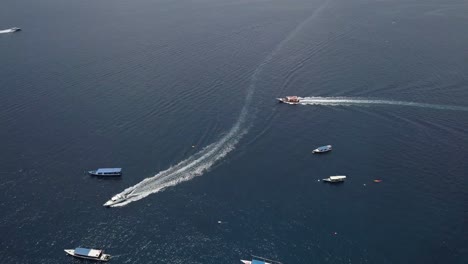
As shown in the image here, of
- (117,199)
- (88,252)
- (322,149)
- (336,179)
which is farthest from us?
(322,149)

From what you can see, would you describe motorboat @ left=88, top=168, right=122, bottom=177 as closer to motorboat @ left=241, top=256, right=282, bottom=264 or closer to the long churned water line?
the long churned water line

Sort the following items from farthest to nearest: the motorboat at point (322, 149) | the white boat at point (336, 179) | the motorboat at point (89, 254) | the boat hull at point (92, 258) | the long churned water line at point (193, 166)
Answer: the motorboat at point (322, 149)
the white boat at point (336, 179)
the long churned water line at point (193, 166)
the boat hull at point (92, 258)
the motorboat at point (89, 254)

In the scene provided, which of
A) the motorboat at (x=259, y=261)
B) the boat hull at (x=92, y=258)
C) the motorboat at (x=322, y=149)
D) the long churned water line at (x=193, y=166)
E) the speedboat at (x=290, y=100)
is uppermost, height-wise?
the speedboat at (x=290, y=100)

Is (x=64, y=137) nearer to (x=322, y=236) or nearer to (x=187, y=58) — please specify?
(x=187, y=58)

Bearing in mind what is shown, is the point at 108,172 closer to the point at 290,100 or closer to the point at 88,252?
the point at 88,252

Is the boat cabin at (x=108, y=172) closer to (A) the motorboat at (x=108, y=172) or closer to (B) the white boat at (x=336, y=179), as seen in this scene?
(A) the motorboat at (x=108, y=172)

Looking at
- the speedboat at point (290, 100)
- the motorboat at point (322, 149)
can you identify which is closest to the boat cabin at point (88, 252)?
the motorboat at point (322, 149)

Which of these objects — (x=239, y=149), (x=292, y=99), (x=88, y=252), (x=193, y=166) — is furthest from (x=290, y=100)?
(x=88, y=252)

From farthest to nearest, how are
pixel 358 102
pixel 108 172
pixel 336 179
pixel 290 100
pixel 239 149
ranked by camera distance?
pixel 290 100 → pixel 358 102 → pixel 239 149 → pixel 108 172 → pixel 336 179
